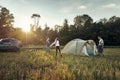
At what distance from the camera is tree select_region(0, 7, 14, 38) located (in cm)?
6707

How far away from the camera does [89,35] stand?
69.9 meters

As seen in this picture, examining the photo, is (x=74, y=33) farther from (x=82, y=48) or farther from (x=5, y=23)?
(x=82, y=48)

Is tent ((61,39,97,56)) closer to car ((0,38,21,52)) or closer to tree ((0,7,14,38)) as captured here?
car ((0,38,21,52))

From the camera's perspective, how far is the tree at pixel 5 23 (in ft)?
220

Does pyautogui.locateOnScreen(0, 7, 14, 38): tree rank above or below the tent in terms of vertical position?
above

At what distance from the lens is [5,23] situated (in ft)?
239

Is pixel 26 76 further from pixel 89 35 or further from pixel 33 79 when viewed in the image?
pixel 89 35

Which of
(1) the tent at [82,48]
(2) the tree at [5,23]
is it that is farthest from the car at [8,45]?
(2) the tree at [5,23]

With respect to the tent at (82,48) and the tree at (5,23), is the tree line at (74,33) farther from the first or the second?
the tent at (82,48)

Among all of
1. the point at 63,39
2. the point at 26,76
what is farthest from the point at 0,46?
the point at 63,39

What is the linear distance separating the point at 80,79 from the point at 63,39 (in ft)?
197

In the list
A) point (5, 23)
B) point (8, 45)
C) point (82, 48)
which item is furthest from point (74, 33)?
point (82, 48)

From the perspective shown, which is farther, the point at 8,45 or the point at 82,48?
the point at 8,45

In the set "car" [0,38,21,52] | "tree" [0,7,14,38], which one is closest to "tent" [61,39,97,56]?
"car" [0,38,21,52]
